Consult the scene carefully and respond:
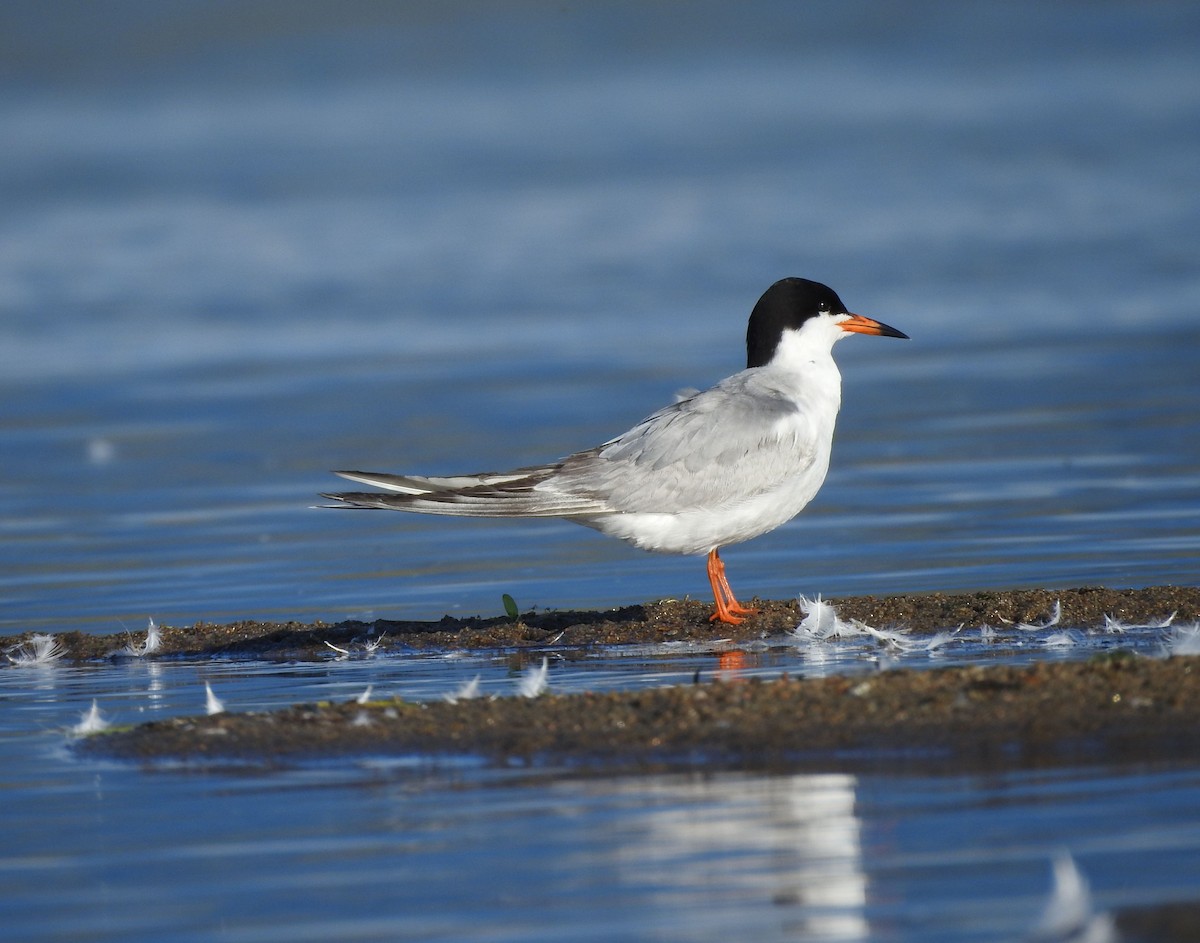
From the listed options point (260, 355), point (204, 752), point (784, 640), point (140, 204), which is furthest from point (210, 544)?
point (140, 204)

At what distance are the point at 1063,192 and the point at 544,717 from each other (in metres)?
28.0

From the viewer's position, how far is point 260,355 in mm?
20609

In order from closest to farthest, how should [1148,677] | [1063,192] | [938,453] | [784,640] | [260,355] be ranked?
[1148,677]
[784,640]
[938,453]
[260,355]
[1063,192]

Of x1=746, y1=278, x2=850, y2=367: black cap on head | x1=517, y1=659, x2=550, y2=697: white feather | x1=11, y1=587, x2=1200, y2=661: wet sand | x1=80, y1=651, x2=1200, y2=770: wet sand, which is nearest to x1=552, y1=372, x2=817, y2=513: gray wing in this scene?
x1=11, y1=587, x2=1200, y2=661: wet sand

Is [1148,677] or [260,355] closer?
[1148,677]

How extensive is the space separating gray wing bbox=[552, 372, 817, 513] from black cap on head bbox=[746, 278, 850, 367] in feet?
3.12

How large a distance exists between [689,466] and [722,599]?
597 mm

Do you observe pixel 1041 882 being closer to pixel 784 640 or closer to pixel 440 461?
pixel 784 640

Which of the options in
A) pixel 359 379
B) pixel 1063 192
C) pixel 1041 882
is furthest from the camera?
pixel 1063 192

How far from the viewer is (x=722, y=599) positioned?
331 inches

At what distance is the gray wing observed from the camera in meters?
8.52

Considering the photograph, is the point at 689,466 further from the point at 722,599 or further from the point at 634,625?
the point at 634,625

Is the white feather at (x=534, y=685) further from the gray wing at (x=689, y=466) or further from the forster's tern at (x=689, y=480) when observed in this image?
the gray wing at (x=689, y=466)

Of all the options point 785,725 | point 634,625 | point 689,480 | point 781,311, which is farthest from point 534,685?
point 781,311
